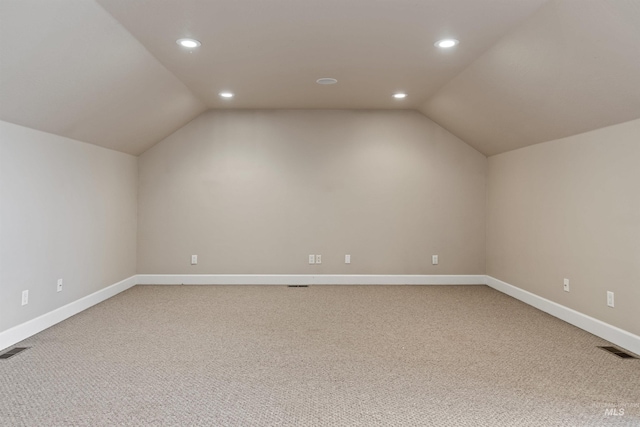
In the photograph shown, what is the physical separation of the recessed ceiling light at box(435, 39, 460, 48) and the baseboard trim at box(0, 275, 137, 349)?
4165mm

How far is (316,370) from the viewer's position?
2883 millimetres

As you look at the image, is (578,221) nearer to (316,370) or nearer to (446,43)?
(446,43)

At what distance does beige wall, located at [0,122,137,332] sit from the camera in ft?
10.9

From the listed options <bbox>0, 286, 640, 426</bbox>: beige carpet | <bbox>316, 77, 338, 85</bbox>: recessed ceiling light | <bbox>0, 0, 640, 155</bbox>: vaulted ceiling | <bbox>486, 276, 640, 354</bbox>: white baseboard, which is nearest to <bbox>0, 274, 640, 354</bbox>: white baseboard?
<bbox>486, 276, 640, 354</bbox>: white baseboard

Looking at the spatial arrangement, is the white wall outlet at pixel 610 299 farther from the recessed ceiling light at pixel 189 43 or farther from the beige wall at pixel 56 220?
the beige wall at pixel 56 220

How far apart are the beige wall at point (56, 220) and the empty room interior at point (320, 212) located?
1.0 inches

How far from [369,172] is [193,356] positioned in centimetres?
363

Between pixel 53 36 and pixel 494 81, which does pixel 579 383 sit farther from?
pixel 53 36

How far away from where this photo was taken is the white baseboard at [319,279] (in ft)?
19.1

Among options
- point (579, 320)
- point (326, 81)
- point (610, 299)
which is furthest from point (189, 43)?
point (579, 320)

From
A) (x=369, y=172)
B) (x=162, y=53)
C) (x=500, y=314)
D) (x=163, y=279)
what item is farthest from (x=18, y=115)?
(x=500, y=314)

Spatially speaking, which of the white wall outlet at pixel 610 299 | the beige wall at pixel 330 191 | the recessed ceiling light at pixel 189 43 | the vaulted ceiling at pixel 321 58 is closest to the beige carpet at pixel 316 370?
the white wall outlet at pixel 610 299

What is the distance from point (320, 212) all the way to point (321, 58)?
8.30 ft

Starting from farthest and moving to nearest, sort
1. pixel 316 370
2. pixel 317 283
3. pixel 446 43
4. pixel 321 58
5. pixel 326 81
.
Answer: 1. pixel 317 283
2. pixel 326 81
3. pixel 321 58
4. pixel 446 43
5. pixel 316 370
